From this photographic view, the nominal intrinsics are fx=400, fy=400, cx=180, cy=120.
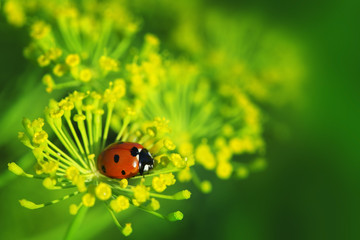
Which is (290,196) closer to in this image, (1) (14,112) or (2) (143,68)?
(2) (143,68)

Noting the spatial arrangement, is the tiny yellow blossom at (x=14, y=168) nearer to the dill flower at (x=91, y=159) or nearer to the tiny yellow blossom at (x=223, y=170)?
the dill flower at (x=91, y=159)

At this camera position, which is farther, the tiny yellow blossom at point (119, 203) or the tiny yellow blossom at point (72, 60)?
the tiny yellow blossom at point (72, 60)

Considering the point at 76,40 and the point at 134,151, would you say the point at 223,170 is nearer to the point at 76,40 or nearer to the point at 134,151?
the point at 134,151

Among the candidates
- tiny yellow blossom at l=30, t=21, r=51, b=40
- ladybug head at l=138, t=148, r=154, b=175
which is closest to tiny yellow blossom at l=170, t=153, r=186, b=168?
ladybug head at l=138, t=148, r=154, b=175

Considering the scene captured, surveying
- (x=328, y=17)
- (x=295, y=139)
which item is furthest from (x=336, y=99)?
(x=328, y=17)

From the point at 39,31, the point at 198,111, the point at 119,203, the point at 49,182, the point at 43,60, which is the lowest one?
the point at 119,203

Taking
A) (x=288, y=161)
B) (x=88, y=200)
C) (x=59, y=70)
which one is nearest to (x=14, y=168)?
(x=88, y=200)

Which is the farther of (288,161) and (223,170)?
(288,161)

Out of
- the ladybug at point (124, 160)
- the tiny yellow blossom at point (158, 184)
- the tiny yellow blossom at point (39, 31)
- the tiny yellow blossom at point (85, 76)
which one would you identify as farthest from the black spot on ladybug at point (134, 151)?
the tiny yellow blossom at point (39, 31)

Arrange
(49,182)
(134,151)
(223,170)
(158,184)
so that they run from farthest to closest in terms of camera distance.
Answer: (223,170), (134,151), (158,184), (49,182)
